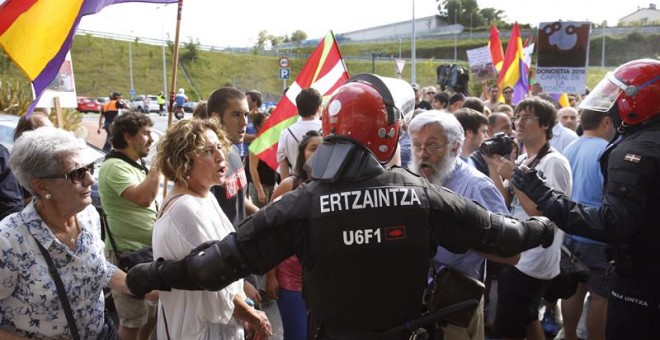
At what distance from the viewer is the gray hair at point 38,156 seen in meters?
2.44

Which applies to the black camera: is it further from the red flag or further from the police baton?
the red flag

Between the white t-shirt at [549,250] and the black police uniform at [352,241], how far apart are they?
1.91 metres

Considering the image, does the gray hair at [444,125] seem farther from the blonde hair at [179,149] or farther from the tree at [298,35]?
the tree at [298,35]

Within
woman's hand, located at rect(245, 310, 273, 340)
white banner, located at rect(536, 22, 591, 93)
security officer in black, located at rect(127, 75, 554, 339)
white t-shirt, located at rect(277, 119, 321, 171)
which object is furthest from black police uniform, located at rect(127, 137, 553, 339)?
white banner, located at rect(536, 22, 591, 93)

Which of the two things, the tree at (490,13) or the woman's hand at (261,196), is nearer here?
the woman's hand at (261,196)

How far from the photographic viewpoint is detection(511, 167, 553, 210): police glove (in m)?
2.66

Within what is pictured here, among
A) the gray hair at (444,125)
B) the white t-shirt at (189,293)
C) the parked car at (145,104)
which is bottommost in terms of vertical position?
the parked car at (145,104)

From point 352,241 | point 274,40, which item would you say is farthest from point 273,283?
point 274,40

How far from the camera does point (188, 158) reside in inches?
106

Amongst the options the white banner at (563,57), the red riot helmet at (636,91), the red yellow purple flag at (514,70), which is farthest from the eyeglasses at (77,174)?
the red yellow purple flag at (514,70)

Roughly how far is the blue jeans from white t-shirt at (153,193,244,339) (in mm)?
940

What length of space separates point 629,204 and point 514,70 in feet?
31.5

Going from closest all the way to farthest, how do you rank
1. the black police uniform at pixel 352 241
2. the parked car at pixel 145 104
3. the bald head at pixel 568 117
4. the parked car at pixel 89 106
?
the black police uniform at pixel 352 241 → the bald head at pixel 568 117 → the parked car at pixel 89 106 → the parked car at pixel 145 104

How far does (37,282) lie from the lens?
235cm
